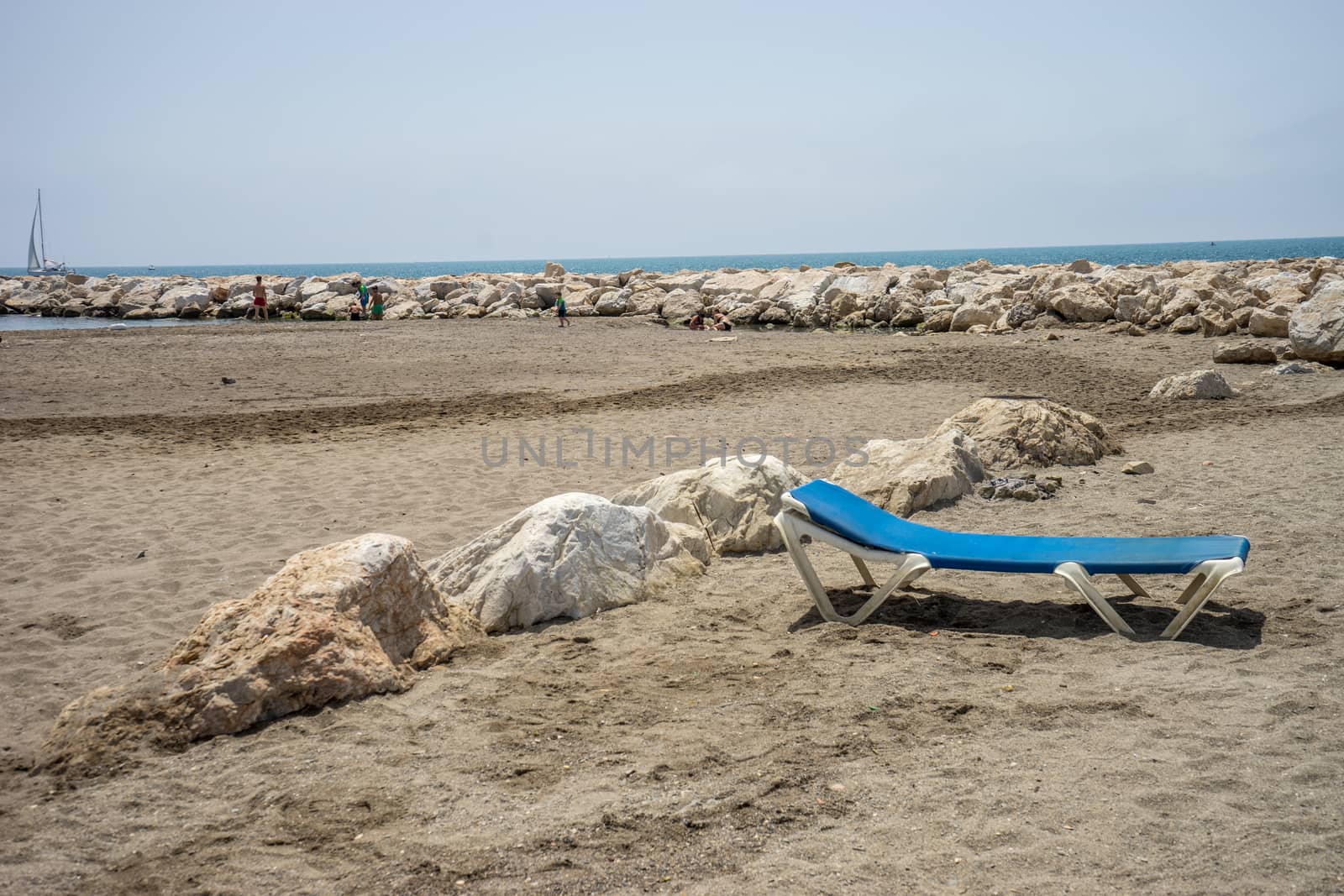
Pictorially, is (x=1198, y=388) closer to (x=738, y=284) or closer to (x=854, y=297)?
(x=854, y=297)

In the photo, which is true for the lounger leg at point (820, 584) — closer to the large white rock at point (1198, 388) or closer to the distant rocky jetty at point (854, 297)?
the large white rock at point (1198, 388)

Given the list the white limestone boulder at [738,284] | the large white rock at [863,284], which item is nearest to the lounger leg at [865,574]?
the large white rock at [863,284]

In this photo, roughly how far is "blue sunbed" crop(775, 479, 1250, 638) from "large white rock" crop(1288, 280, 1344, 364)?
1085 centimetres

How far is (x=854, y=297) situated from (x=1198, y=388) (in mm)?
16885

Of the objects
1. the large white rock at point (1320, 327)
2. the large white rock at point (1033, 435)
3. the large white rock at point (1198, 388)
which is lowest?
the large white rock at point (1033, 435)

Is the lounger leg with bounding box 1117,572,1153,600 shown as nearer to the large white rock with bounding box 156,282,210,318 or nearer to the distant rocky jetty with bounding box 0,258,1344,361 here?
the distant rocky jetty with bounding box 0,258,1344,361

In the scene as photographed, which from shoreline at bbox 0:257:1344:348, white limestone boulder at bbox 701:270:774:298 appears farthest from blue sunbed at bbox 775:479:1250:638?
white limestone boulder at bbox 701:270:774:298

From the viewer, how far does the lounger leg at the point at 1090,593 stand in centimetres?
460

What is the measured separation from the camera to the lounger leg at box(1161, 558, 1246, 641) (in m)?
4.44

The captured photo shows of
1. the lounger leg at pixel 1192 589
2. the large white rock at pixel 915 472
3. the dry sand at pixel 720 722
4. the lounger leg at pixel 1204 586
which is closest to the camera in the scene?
the dry sand at pixel 720 722

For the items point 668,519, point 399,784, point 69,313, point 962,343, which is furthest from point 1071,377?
point 69,313

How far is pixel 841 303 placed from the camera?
28.4 meters

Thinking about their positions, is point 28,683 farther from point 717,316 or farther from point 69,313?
point 69,313

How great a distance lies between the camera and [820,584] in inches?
204
